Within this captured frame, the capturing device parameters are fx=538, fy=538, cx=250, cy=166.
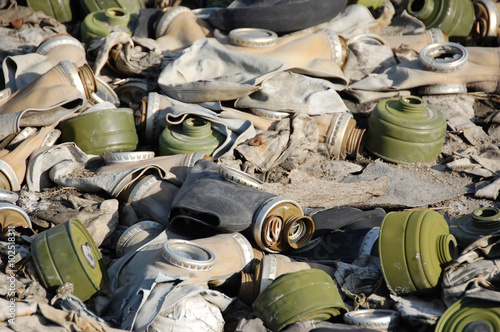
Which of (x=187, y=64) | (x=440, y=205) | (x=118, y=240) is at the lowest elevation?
(x=440, y=205)

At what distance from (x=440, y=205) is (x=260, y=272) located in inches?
71.3

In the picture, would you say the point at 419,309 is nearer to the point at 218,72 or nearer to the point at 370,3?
the point at 218,72

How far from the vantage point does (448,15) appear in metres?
6.20

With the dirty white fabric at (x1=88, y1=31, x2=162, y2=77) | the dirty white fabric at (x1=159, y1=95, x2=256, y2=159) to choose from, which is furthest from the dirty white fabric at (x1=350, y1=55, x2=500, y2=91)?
the dirty white fabric at (x1=88, y1=31, x2=162, y2=77)

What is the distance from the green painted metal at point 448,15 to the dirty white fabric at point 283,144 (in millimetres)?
2462

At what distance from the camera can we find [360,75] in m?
5.59

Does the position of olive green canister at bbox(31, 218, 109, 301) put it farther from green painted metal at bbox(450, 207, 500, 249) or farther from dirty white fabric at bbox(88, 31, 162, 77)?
dirty white fabric at bbox(88, 31, 162, 77)

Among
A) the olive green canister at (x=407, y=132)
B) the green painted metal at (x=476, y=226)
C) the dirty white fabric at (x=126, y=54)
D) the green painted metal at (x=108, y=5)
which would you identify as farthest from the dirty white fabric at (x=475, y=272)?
the green painted metal at (x=108, y=5)

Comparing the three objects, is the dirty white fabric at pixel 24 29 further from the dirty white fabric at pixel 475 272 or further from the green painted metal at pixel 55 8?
the dirty white fabric at pixel 475 272

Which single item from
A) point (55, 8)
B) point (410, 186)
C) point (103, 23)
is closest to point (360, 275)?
point (410, 186)

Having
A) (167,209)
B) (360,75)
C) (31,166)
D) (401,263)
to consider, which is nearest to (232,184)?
(167,209)

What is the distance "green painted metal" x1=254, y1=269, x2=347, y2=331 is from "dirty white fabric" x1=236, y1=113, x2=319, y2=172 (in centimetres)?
161

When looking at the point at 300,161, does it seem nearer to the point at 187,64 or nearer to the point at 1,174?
the point at 187,64

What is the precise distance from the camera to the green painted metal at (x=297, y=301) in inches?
114
